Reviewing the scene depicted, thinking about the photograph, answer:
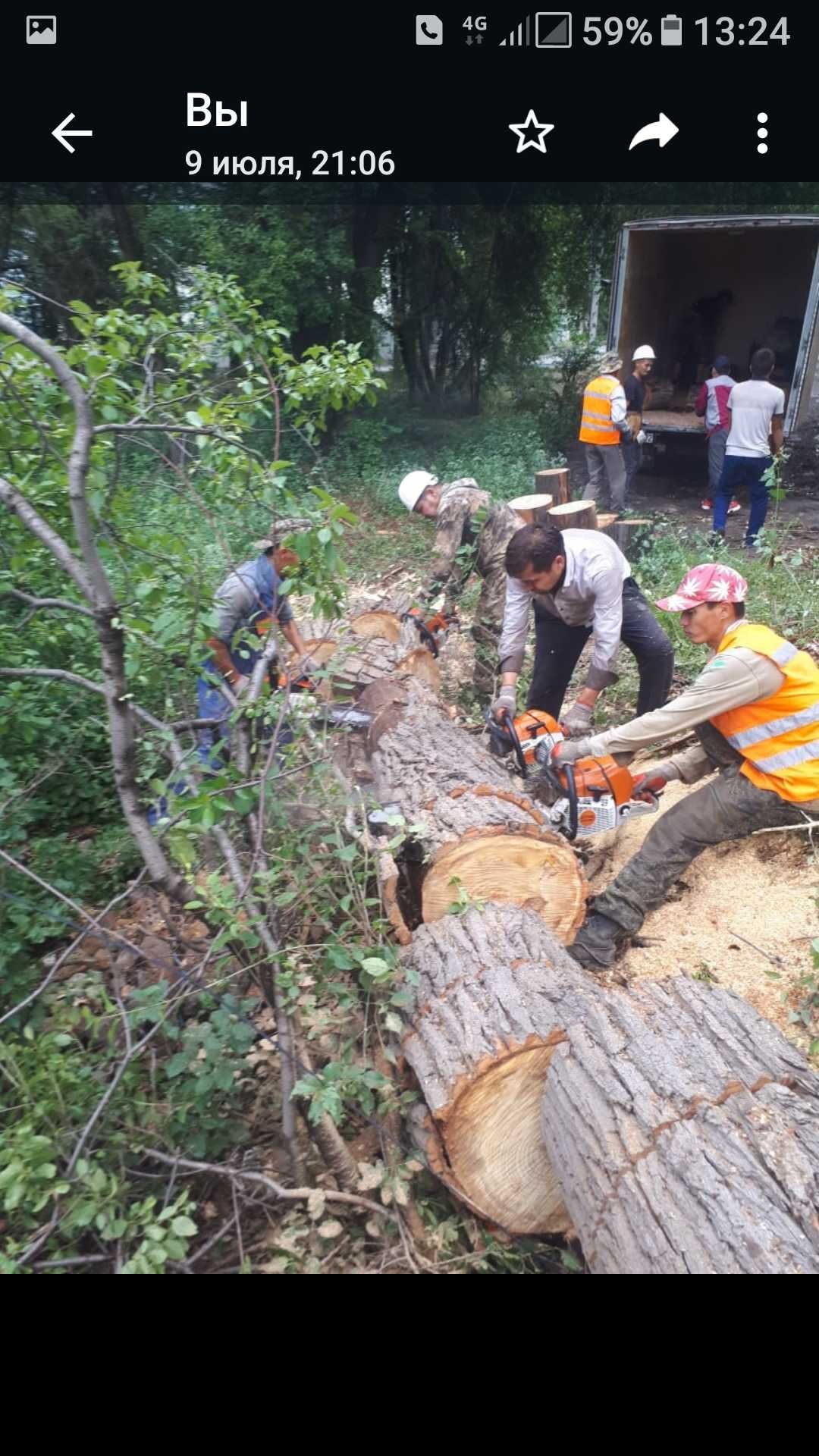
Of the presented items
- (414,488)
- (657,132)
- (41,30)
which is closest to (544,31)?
(657,132)

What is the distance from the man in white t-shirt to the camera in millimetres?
7836

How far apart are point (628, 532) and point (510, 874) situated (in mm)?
5482

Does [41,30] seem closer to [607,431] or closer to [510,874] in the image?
[510,874]

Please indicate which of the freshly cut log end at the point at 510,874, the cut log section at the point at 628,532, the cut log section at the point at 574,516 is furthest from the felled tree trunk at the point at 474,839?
the cut log section at the point at 628,532

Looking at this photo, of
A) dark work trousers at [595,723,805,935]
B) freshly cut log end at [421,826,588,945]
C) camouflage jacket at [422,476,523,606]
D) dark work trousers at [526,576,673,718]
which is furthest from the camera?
camouflage jacket at [422,476,523,606]

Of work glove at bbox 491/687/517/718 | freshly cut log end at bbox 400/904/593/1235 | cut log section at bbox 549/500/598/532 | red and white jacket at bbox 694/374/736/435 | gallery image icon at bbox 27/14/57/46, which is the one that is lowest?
freshly cut log end at bbox 400/904/593/1235

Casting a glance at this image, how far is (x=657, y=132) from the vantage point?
6.84ft

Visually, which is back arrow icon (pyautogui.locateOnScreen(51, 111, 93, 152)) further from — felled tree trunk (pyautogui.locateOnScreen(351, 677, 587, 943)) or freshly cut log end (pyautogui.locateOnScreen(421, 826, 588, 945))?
freshly cut log end (pyautogui.locateOnScreen(421, 826, 588, 945))

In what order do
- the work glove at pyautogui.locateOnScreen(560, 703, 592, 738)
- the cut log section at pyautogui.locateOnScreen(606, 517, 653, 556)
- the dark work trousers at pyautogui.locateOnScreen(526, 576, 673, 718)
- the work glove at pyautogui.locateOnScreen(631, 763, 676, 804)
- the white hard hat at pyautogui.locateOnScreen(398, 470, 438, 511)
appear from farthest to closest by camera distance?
the cut log section at pyautogui.locateOnScreen(606, 517, 653, 556) → the white hard hat at pyautogui.locateOnScreen(398, 470, 438, 511) → the dark work trousers at pyautogui.locateOnScreen(526, 576, 673, 718) → the work glove at pyautogui.locateOnScreen(560, 703, 592, 738) → the work glove at pyautogui.locateOnScreen(631, 763, 676, 804)

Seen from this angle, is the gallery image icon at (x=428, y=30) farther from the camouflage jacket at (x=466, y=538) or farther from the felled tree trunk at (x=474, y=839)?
the camouflage jacket at (x=466, y=538)

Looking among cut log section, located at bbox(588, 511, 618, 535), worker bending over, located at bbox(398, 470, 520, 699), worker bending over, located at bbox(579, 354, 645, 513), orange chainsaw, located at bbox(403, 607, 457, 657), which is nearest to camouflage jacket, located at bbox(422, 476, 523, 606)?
worker bending over, located at bbox(398, 470, 520, 699)

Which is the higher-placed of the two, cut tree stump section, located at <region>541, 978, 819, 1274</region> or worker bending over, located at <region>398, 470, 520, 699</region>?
worker bending over, located at <region>398, 470, 520, 699</region>

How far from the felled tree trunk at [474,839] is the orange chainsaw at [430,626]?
1.45 metres

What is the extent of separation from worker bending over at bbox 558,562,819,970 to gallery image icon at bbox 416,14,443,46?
1986mm
